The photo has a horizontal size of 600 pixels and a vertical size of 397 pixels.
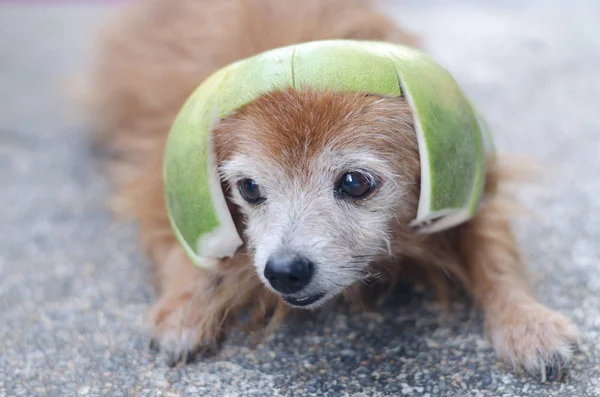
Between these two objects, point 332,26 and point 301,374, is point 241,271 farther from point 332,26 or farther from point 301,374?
point 332,26

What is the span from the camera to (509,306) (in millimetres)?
2451

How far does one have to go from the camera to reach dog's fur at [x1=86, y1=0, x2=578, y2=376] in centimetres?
223

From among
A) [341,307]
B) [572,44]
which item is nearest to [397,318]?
[341,307]

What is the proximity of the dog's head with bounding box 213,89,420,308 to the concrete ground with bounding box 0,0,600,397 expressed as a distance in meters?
0.29

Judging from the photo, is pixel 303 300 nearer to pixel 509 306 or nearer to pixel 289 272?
pixel 289 272

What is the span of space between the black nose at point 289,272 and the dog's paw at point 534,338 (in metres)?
0.70

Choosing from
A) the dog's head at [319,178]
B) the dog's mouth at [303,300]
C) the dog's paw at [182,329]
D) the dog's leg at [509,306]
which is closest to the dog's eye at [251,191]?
the dog's head at [319,178]

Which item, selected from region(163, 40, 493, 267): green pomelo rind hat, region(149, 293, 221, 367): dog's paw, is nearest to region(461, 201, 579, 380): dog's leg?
region(163, 40, 493, 267): green pomelo rind hat

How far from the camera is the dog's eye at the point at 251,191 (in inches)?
93.5

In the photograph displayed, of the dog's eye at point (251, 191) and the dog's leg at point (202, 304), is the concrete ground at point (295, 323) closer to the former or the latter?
the dog's leg at point (202, 304)

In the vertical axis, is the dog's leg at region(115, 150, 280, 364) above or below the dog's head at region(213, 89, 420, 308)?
below

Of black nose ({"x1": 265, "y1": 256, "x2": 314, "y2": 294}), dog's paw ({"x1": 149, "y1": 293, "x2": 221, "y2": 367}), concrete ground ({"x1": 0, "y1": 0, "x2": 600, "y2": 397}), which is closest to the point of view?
black nose ({"x1": 265, "y1": 256, "x2": 314, "y2": 294})

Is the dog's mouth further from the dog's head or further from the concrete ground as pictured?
the concrete ground

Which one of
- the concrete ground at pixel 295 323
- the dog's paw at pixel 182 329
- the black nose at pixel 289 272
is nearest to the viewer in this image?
the black nose at pixel 289 272
